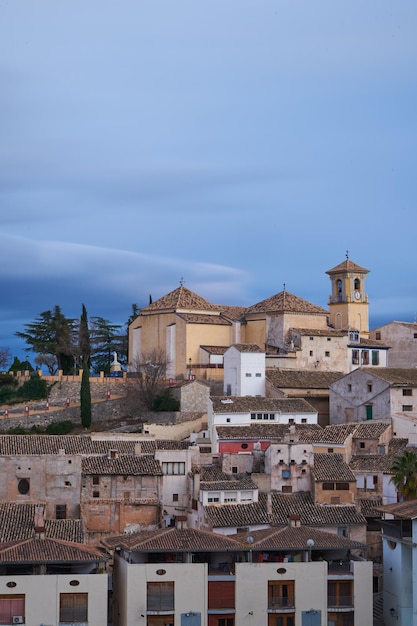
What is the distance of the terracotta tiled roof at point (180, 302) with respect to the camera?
226 feet

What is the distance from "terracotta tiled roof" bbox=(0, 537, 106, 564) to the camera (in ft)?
118

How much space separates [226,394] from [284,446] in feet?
47.4

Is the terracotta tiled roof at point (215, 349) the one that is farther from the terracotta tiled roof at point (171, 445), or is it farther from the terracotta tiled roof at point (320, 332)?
the terracotta tiled roof at point (171, 445)

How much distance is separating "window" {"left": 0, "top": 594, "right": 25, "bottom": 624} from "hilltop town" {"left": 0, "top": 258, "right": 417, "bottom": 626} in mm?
40

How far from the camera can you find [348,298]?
71.7 metres

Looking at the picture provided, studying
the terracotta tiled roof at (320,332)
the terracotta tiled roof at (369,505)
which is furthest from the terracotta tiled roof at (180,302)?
the terracotta tiled roof at (369,505)

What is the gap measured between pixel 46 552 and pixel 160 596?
3545mm

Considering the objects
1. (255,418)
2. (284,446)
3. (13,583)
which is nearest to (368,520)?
(284,446)

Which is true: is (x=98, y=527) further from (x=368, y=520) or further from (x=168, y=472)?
(x=368, y=520)

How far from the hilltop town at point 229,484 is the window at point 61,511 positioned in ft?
0.15

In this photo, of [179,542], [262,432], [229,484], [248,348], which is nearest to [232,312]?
[248,348]

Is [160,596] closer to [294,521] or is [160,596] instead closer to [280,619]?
[280,619]

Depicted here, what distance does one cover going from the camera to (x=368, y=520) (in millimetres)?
45031

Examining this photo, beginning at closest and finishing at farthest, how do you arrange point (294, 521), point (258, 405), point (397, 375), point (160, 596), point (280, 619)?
point (160, 596), point (280, 619), point (294, 521), point (258, 405), point (397, 375)
